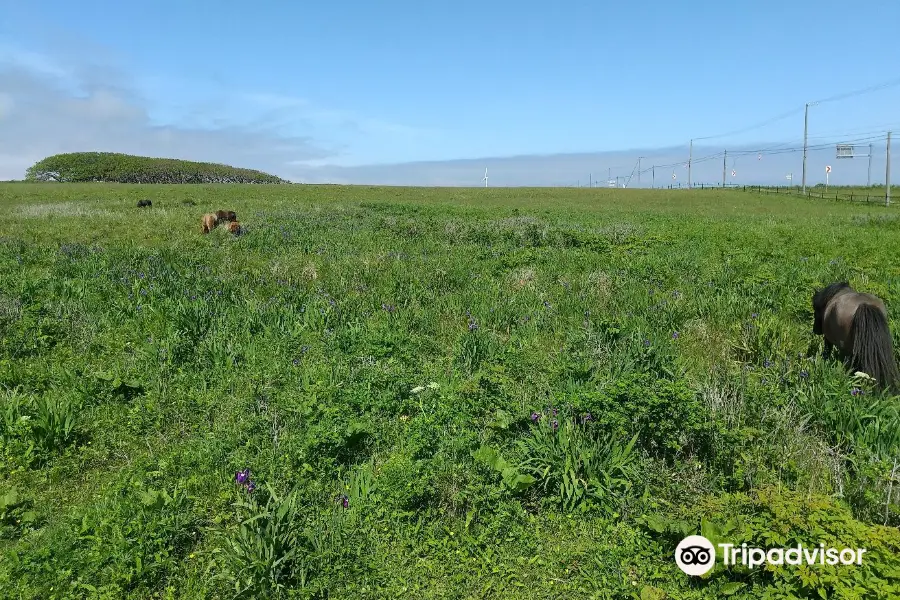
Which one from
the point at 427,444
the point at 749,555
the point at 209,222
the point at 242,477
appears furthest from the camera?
the point at 209,222

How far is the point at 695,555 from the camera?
11.5 ft

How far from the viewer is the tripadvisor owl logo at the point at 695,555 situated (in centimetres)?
339

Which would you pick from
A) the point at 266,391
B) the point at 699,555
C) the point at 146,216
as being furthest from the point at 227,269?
the point at 146,216

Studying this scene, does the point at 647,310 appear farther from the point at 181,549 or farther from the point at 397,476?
the point at 181,549

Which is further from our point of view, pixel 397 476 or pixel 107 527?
pixel 397 476

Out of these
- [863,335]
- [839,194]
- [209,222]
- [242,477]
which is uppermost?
[839,194]

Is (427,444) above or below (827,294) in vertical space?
below

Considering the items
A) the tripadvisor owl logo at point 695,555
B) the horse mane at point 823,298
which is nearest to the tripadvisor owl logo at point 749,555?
the tripadvisor owl logo at point 695,555

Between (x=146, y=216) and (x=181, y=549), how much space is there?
23.0 m

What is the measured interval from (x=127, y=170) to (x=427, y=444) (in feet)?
410

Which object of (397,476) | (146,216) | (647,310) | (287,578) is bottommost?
(287,578)

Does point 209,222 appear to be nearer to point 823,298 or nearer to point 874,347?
point 823,298

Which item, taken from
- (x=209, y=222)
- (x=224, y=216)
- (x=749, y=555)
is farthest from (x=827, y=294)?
(x=224, y=216)

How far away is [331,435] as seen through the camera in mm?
4742
